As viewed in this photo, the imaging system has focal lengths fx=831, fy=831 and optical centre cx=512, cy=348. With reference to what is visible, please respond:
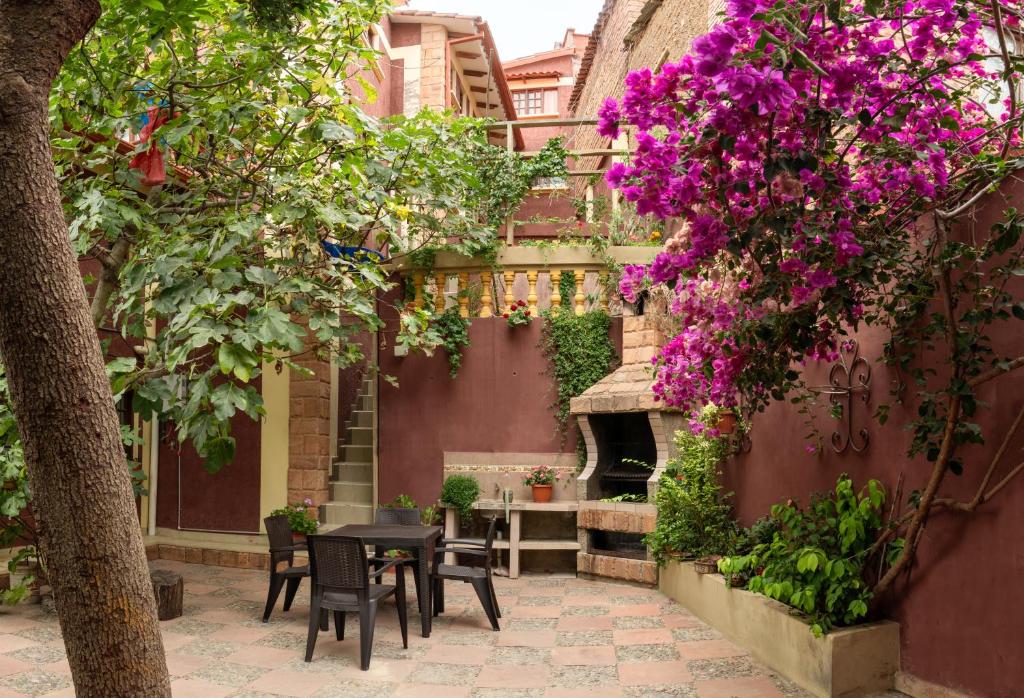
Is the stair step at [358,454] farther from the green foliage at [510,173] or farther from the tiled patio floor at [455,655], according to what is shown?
the green foliage at [510,173]

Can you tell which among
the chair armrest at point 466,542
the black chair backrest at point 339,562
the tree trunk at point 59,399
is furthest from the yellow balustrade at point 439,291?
the tree trunk at point 59,399

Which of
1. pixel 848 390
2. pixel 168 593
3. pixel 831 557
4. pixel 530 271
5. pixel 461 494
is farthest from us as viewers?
pixel 530 271

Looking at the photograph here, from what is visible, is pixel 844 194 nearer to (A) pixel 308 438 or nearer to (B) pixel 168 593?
(B) pixel 168 593

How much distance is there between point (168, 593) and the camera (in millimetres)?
6102

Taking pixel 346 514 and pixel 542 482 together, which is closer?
pixel 542 482

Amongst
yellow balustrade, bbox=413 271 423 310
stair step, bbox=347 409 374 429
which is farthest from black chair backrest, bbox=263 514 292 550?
yellow balustrade, bbox=413 271 423 310

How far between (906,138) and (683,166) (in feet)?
3.81

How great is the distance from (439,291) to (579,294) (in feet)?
4.81

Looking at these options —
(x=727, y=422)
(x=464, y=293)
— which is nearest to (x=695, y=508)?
(x=727, y=422)

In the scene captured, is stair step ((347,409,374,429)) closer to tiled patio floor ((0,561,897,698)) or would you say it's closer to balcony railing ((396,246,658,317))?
balcony railing ((396,246,658,317))

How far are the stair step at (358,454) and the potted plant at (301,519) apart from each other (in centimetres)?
77

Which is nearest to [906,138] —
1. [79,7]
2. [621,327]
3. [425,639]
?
[79,7]

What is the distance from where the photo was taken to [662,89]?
117 inches

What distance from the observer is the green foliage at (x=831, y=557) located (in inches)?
165
